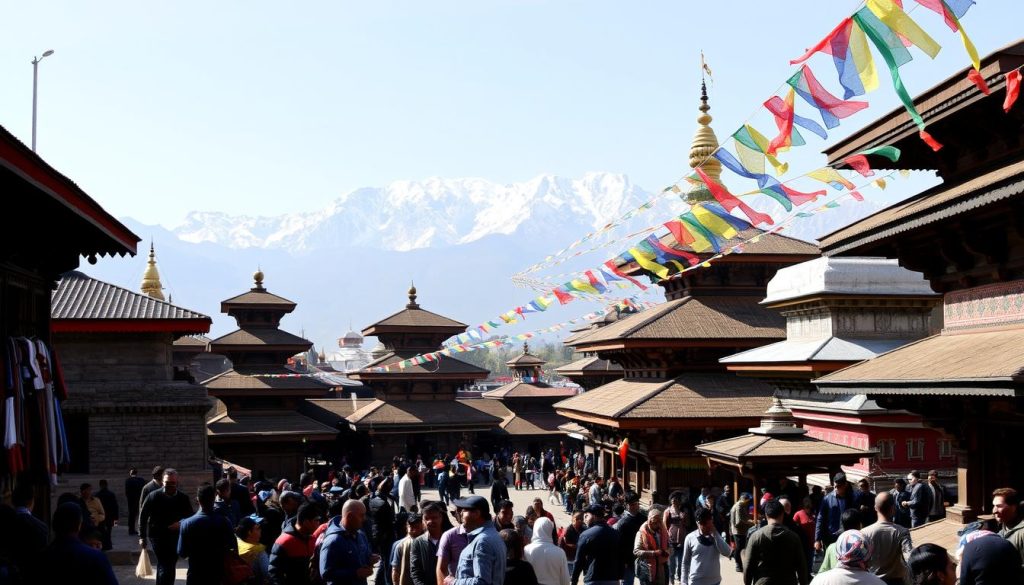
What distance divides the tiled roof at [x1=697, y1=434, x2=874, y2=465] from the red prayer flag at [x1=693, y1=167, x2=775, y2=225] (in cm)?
367

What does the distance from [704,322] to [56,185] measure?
2011 cm

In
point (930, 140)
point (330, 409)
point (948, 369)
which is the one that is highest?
point (930, 140)

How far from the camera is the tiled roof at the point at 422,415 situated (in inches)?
1697

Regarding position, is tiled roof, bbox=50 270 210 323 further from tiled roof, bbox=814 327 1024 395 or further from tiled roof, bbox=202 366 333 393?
tiled roof, bbox=814 327 1024 395

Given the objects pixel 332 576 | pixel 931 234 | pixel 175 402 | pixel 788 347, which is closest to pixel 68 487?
pixel 175 402

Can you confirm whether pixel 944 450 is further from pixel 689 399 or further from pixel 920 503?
pixel 689 399

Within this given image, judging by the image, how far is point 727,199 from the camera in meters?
17.1

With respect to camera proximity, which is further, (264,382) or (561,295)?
(264,382)

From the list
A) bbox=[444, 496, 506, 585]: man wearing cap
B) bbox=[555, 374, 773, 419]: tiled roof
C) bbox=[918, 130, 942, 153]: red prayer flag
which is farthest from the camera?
bbox=[555, 374, 773, 419]: tiled roof

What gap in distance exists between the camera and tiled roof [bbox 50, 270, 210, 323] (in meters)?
25.2

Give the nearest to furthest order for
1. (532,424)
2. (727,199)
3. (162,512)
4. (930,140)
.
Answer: (930,140), (162,512), (727,199), (532,424)

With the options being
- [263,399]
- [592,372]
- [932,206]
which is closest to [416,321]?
[263,399]

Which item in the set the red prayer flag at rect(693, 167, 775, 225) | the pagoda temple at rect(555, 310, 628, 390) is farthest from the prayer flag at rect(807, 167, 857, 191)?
the pagoda temple at rect(555, 310, 628, 390)

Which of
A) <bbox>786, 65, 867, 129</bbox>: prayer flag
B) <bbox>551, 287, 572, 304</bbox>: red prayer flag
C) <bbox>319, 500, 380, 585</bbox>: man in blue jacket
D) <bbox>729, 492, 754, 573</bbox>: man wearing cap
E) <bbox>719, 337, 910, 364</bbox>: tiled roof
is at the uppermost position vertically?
<bbox>786, 65, 867, 129</bbox>: prayer flag
